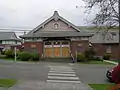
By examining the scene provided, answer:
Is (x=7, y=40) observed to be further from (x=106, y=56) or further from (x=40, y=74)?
(x=40, y=74)

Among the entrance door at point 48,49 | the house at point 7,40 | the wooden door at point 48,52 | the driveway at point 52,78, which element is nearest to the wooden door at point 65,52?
the entrance door at point 48,49

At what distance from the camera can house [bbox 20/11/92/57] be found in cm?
4716

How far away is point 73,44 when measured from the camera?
47.6 m

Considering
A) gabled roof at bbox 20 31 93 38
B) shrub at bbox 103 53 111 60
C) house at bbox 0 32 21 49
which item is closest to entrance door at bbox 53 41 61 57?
gabled roof at bbox 20 31 93 38

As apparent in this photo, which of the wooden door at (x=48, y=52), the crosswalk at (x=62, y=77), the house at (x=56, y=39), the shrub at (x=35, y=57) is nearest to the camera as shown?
the crosswalk at (x=62, y=77)

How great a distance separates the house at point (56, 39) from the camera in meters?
47.2

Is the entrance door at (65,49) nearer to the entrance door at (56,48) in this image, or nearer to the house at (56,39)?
the house at (56,39)

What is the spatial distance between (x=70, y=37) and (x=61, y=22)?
3552 millimetres

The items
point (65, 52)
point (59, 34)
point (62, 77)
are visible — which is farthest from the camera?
point (59, 34)

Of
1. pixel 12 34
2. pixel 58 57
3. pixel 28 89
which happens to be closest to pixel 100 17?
pixel 28 89

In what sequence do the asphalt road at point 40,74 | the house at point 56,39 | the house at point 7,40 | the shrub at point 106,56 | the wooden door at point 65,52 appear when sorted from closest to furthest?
the asphalt road at point 40,74 → the house at point 56,39 → the wooden door at point 65,52 → the shrub at point 106,56 → the house at point 7,40

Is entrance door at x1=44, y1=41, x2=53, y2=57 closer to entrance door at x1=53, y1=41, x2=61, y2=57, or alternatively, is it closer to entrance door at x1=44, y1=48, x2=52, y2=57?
entrance door at x1=44, y1=48, x2=52, y2=57

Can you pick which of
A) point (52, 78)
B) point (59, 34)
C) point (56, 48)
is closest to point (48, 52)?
point (56, 48)

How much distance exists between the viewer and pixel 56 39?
47.3 meters
